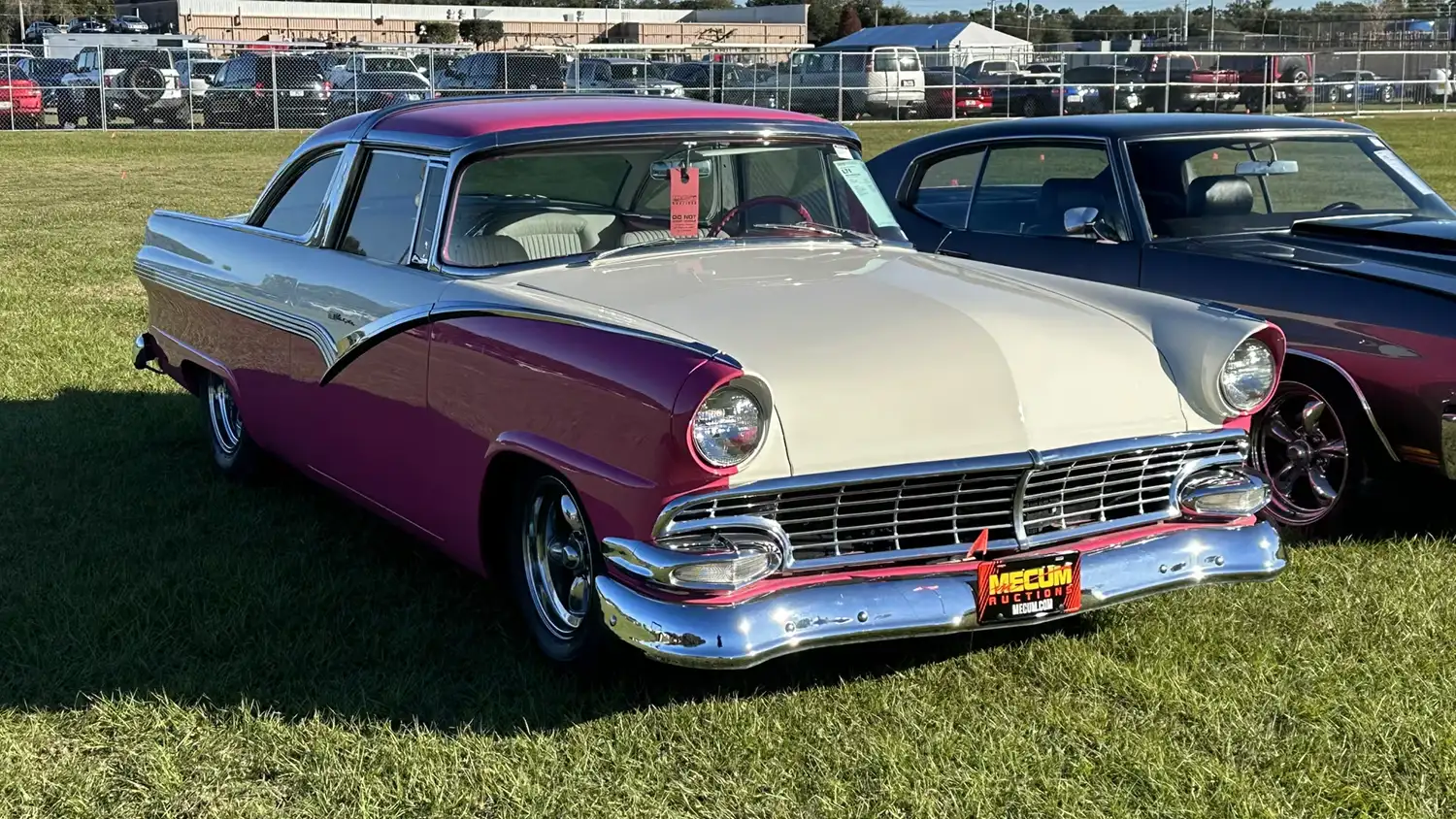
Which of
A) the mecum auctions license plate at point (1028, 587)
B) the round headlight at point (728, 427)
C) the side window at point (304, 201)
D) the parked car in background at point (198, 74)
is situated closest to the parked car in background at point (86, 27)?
the parked car in background at point (198, 74)

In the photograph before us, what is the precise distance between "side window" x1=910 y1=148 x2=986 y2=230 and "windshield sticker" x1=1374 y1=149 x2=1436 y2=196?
5.57 ft

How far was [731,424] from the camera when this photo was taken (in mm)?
3441

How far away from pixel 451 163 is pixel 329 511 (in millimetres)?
1636

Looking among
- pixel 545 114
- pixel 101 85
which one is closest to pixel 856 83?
pixel 101 85

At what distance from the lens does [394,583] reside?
4793 mm

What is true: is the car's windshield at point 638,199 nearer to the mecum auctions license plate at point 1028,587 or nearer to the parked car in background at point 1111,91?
the mecum auctions license plate at point 1028,587

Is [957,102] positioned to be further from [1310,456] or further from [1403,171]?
[1310,456]

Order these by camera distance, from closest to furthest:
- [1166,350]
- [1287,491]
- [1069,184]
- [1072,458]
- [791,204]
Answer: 1. [1072,458]
2. [1166,350]
3. [791,204]
4. [1287,491]
5. [1069,184]

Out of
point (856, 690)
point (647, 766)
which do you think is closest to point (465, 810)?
point (647, 766)

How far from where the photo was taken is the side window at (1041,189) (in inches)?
250

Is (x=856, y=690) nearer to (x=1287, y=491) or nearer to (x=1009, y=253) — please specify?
(x=1287, y=491)

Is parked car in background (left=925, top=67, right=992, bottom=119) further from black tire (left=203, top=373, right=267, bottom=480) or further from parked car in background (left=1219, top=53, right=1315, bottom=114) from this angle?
black tire (left=203, top=373, right=267, bottom=480)

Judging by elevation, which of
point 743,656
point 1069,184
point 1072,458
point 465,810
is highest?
point 1069,184

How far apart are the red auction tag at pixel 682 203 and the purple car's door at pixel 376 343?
0.71 metres
